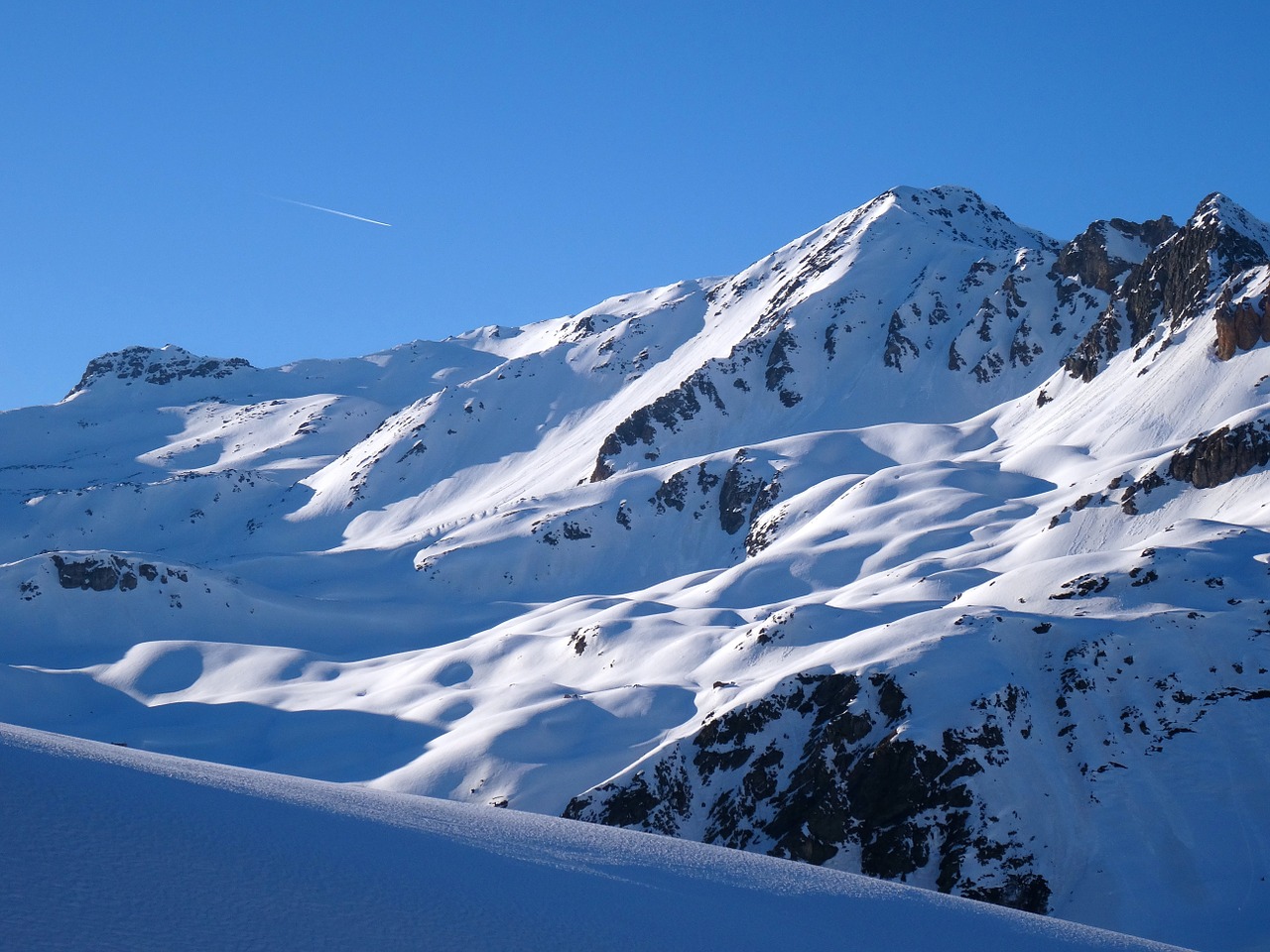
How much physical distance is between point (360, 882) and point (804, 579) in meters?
75.1

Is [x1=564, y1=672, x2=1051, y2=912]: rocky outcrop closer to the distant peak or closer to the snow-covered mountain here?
the snow-covered mountain

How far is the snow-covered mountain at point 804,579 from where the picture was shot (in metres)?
40.2

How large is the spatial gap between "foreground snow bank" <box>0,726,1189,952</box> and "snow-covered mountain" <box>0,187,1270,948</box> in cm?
2345

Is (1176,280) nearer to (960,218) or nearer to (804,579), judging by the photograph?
(804,579)

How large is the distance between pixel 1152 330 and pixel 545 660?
64.6 meters

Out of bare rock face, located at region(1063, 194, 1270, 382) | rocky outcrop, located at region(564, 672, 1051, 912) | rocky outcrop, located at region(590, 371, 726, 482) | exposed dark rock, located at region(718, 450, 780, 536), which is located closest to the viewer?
rocky outcrop, located at region(564, 672, 1051, 912)

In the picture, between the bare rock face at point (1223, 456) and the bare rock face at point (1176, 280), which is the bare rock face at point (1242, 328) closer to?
the bare rock face at point (1176, 280)

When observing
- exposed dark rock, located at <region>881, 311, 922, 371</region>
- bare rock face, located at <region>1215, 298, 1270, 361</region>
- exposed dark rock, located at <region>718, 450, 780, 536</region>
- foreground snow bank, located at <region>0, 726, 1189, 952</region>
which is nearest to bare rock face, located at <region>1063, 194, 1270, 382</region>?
bare rock face, located at <region>1215, 298, 1270, 361</region>

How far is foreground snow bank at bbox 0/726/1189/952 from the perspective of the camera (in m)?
9.85

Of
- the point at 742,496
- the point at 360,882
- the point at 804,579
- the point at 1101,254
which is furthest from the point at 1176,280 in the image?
the point at 360,882

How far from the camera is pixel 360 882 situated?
38.1ft

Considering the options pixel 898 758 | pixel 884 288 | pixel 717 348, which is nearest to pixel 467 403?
pixel 717 348

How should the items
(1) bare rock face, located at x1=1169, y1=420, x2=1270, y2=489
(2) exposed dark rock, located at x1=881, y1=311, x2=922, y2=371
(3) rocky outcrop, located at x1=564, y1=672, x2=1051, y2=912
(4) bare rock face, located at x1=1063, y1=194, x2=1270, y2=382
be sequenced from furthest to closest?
(2) exposed dark rock, located at x1=881, y1=311, x2=922, y2=371 < (4) bare rock face, located at x1=1063, y1=194, x2=1270, y2=382 < (1) bare rock face, located at x1=1169, y1=420, x2=1270, y2=489 < (3) rocky outcrop, located at x1=564, y1=672, x2=1051, y2=912

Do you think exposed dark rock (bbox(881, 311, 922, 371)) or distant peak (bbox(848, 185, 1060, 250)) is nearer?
exposed dark rock (bbox(881, 311, 922, 371))
